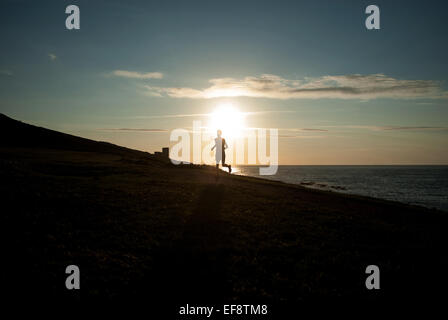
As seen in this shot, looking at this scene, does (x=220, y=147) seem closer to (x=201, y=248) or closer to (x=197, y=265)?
(x=201, y=248)

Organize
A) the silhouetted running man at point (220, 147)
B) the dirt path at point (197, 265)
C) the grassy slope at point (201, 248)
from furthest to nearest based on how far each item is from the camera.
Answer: the silhouetted running man at point (220, 147) → the grassy slope at point (201, 248) → the dirt path at point (197, 265)

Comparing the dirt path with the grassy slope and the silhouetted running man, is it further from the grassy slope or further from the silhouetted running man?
the silhouetted running man

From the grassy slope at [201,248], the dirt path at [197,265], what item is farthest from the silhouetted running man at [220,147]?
the dirt path at [197,265]

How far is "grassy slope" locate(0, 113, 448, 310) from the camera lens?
919cm

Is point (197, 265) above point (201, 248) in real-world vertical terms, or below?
below

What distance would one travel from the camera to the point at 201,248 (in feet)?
39.5

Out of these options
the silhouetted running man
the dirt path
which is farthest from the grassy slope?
the silhouetted running man

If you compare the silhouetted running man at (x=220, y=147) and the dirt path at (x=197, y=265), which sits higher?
the silhouetted running man at (x=220, y=147)

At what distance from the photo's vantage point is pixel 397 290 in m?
9.77

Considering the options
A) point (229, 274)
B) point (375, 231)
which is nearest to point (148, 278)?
point (229, 274)

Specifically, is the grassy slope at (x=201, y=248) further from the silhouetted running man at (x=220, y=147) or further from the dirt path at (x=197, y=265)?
the silhouetted running man at (x=220, y=147)

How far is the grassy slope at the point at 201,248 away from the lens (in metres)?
9.19

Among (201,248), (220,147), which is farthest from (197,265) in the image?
(220,147)

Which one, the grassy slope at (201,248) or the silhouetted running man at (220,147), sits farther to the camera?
the silhouetted running man at (220,147)
